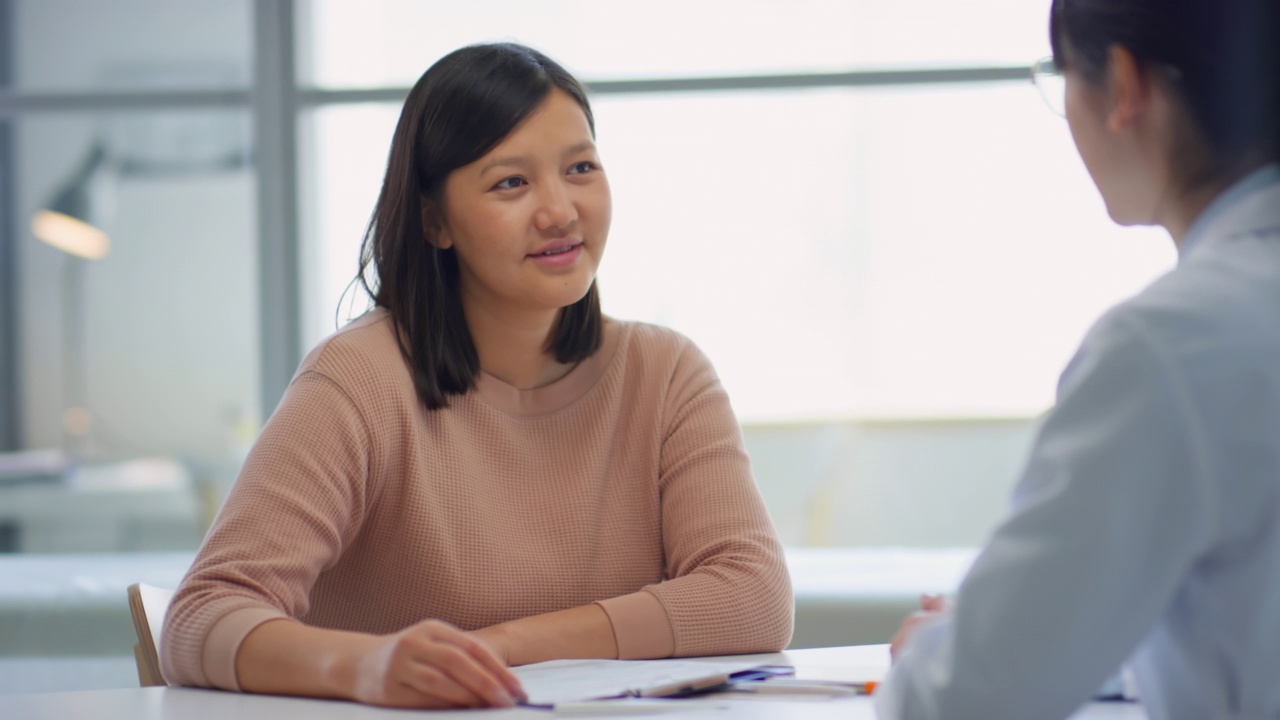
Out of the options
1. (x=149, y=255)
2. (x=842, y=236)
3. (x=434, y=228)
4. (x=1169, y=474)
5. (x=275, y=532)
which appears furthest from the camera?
(x=149, y=255)

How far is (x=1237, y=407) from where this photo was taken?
744mm

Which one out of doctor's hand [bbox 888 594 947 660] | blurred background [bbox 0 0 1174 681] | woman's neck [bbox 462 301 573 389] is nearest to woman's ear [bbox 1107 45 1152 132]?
doctor's hand [bbox 888 594 947 660]

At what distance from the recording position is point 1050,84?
1.08 m

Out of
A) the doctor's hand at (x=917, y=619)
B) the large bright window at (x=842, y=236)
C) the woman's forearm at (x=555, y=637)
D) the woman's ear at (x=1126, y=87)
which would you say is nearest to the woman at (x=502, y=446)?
the woman's forearm at (x=555, y=637)

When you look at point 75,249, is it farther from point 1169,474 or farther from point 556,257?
point 1169,474

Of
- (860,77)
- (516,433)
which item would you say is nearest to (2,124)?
(860,77)

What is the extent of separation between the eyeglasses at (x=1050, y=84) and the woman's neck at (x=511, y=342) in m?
0.90

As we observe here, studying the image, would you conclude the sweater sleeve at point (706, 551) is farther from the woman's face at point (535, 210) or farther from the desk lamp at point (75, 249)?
the desk lamp at point (75, 249)

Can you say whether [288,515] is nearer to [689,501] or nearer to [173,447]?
[689,501]

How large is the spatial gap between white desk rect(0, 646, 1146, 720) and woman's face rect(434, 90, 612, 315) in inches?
28.1

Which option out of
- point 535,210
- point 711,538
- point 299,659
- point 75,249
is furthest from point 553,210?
point 75,249

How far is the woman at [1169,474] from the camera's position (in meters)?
0.74

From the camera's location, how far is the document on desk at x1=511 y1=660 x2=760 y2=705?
3.76 feet

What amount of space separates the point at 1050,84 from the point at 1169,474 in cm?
47
